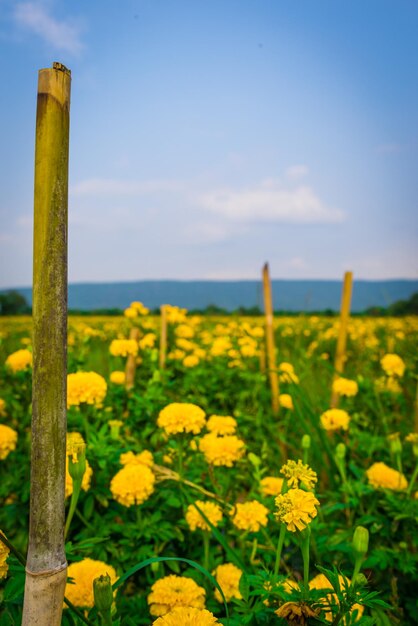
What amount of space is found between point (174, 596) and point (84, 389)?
0.75 metres

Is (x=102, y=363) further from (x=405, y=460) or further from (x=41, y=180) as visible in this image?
(x=41, y=180)

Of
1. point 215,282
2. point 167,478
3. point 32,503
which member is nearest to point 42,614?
point 32,503

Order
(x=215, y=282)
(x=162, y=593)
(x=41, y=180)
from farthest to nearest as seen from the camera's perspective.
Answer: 1. (x=215, y=282)
2. (x=162, y=593)
3. (x=41, y=180)

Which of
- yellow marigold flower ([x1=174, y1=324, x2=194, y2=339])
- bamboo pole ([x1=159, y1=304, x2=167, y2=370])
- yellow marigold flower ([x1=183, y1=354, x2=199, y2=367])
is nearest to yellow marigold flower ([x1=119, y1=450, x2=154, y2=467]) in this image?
bamboo pole ([x1=159, y1=304, x2=167, y2=370])

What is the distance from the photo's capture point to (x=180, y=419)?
1.66m

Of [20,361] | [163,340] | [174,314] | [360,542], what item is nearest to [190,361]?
[163,340]

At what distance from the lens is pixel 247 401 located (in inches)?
154

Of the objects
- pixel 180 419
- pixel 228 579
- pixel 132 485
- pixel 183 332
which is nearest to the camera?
pixel 228 579

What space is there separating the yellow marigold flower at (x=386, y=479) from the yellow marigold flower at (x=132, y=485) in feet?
2.74

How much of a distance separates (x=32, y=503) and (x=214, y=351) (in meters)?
3.03

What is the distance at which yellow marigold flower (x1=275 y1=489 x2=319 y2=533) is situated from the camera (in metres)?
0.83

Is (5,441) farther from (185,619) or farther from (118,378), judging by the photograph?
(185,619)

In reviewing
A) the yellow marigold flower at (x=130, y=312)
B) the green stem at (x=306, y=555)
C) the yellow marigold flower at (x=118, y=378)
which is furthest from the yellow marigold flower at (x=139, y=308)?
the green stem at (x=306, y=555)

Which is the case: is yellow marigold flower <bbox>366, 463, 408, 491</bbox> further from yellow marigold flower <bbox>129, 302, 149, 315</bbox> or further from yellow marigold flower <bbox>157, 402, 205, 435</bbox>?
yellow marigold flower <bbox>129, 302, 149, 315</bbox>
